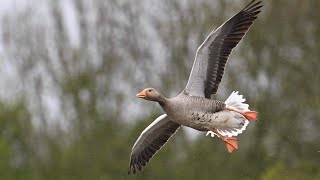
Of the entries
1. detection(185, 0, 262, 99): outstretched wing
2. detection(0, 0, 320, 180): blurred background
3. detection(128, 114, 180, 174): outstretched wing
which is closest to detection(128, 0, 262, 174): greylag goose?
detection(185, 0, 262, 99): outstretched wing

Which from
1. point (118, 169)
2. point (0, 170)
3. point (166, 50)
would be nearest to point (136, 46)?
point (166, 50)

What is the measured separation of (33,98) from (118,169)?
11.2 ft

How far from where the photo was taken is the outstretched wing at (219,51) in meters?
13.8

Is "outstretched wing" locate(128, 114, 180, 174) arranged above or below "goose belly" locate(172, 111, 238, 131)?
below

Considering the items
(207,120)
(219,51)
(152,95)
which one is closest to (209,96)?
(207,120)

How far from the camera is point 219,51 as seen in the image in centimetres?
1381

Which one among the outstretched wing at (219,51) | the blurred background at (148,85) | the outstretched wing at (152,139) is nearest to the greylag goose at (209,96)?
the outstretched wing at (219,51)

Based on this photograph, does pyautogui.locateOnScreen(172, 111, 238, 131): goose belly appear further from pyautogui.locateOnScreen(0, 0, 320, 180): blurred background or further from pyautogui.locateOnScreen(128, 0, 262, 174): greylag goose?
pyautogui.locateOnScreen(0, 0, 320, 180): blurred background

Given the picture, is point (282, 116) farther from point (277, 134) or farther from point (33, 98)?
point (33, 98)

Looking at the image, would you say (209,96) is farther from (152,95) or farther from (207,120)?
(152,95)

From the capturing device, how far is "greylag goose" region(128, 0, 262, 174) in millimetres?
13617

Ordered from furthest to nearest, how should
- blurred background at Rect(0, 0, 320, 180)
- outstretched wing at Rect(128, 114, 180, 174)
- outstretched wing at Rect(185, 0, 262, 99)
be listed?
blurred background at Rect(0, 0, 320, 180) < outstretched wing at Rect(128, 114, 180, 174) < outstretched wing at Rect(185, 0, 262, 99)

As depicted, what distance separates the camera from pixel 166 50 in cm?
2394

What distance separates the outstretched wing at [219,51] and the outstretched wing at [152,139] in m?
0.99
